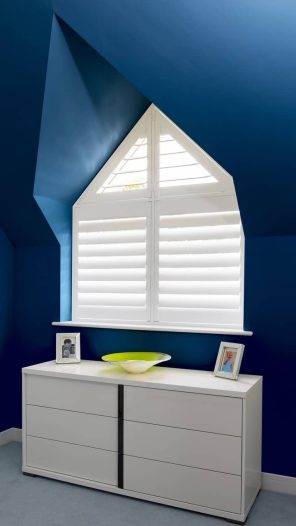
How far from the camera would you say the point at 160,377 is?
2.52 metres

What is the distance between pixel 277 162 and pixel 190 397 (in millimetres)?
1292

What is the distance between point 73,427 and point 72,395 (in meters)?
0.18

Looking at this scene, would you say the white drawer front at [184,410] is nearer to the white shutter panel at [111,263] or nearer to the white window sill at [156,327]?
the white window sill at [156,327]

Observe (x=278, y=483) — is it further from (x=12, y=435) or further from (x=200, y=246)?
(x=12, y=435)

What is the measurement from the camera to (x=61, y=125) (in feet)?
8.61

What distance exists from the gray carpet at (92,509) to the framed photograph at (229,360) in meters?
0.70

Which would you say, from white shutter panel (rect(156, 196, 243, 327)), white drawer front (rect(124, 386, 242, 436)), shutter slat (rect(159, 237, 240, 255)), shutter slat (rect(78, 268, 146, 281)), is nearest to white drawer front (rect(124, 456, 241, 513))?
white drawer front (rect(124, 386, 242, 436))

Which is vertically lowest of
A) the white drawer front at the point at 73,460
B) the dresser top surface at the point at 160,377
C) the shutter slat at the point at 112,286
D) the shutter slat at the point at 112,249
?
the white drawer front at the point at 73,460

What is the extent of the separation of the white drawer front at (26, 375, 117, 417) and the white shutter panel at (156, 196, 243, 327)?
67 cm

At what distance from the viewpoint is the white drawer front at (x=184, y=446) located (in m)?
2.21

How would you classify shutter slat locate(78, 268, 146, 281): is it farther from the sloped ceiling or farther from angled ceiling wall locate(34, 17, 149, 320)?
the sloped ceiling

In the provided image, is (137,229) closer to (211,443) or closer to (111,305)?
(111,305)

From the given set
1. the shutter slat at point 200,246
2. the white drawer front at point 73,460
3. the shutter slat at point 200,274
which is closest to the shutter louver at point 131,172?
the shutter slat at point 200,246

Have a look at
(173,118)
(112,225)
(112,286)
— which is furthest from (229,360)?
(173,118)
